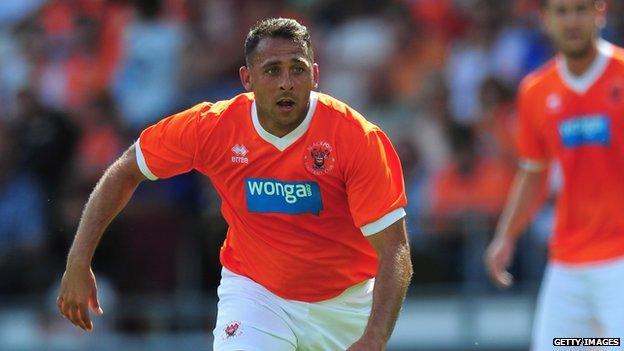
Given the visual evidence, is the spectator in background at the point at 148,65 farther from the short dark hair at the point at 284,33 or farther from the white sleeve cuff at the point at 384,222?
the white sleeve cuff at the point at 384,222

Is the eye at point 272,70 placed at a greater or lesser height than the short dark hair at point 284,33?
lesser

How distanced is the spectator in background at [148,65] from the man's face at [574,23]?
540 centimetres

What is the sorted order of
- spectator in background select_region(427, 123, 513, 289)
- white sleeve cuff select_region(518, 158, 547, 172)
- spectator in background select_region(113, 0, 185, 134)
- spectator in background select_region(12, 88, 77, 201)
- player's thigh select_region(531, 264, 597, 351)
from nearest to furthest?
player's thigh select_region(531, 264, 597, 351), white sleeve cuff select_region(518, 158, 547, 172), spectator in background select_region(427, 123, 513, 289), spectator in background select_region(12, 88, 77, 201), spectator in background select_region(113, 0, 185, 134)

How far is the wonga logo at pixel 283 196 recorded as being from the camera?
6441mm

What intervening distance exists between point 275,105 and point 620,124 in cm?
289

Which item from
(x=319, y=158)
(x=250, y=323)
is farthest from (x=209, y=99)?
(x=319, y=158)

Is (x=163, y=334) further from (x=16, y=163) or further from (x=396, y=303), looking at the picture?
(x=396, y=303)

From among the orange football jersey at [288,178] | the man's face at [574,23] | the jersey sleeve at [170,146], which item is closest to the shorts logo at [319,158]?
the orange football jersey at [288,178]

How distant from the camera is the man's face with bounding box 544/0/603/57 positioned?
8320 millimetres

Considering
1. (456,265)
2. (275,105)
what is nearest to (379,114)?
(456,265)

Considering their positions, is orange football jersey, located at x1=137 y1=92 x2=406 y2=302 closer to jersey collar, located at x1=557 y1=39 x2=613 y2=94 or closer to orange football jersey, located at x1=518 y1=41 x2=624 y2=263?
orange football jersey, located at x1=518 y1=41 x2=624 y2=263

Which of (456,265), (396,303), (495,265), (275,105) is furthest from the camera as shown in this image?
(456,265)

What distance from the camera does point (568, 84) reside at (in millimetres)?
8523

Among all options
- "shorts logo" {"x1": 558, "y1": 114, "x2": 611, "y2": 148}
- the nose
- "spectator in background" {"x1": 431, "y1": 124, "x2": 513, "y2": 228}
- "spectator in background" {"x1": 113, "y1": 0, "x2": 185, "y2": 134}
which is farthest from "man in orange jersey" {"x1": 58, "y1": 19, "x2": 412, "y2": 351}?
"spectator in background" {"x1": 113, "y1": 0, "x2": 185, "y2": 134}
